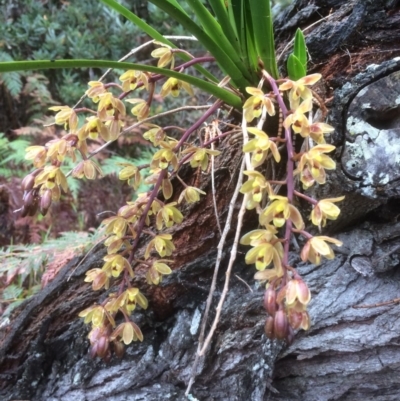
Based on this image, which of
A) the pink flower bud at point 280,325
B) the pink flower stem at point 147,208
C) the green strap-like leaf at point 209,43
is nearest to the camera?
the pink flower bud at point 280,325

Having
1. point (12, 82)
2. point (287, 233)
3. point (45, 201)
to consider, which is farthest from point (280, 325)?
point (12, 82)

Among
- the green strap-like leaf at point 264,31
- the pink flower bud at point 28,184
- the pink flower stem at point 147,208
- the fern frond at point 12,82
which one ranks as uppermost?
the fern frond at point 12,82

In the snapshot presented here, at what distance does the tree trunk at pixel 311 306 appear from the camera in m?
0.96

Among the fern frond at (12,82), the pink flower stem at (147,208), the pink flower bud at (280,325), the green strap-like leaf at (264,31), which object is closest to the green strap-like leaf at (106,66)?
the green strap-like leaf at (264,31)

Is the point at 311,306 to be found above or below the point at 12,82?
below

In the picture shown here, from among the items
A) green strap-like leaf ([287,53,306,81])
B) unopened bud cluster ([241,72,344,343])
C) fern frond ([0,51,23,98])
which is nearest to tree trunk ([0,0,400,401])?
green strap-like leaf ([287,53,306,81])

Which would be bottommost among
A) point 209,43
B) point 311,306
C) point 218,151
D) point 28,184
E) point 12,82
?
point 311,306

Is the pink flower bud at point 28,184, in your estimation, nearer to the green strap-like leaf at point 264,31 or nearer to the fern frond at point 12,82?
the green strap-like leaf at point 264,31

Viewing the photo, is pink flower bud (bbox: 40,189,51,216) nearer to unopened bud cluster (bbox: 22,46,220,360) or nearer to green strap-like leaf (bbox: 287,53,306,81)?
unopened bud cluster (bbox: 22,46,220,360)

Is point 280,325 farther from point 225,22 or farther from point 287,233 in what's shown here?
point 225,22

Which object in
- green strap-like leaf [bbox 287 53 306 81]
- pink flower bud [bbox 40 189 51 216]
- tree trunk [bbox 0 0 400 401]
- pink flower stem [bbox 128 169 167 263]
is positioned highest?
green strap-like leaf [bbox 287 53 306 81]

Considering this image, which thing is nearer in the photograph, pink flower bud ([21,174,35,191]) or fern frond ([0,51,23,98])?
pink flower bud ([21,174,35,191])

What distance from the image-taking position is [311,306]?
108 centimetres

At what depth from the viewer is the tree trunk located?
0.96 m
